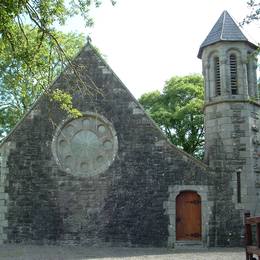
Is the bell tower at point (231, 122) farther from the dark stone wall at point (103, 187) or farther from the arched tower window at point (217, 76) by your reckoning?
the dark stone wall at point (103, 187)

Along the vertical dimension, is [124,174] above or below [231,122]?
below

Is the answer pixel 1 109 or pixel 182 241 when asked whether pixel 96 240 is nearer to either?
pixel 182 241

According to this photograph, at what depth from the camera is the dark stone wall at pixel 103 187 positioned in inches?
669

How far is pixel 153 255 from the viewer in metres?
14.5

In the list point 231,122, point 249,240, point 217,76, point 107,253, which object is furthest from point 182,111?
point 249,240

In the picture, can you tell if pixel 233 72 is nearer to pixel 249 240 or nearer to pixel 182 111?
pixel 249 240

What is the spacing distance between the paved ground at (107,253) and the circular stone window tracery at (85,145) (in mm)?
3039

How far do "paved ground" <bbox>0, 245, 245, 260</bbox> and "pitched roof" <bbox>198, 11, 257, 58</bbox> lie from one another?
7.98m

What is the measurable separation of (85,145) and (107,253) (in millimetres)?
4767

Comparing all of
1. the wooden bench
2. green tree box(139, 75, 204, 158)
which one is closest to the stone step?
the wooden bench

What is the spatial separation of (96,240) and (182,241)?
10.0ft

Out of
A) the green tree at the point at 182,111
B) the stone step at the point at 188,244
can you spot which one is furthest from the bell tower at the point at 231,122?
the green tree at the point at 182,111

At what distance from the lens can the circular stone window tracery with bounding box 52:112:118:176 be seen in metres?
17.8

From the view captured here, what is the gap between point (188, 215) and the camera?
1739cm
